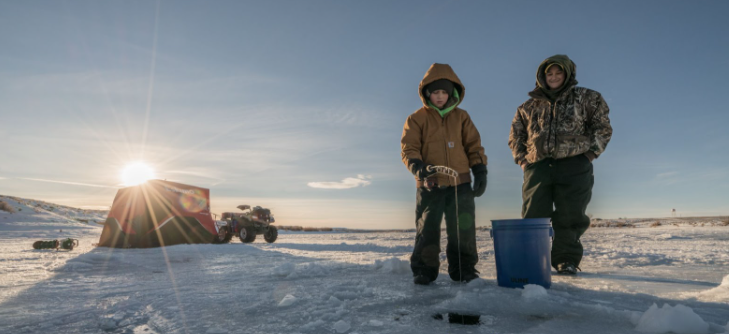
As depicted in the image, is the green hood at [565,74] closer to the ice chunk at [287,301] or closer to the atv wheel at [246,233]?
the ice chunk at [287,301]

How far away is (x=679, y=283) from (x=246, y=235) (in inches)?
466

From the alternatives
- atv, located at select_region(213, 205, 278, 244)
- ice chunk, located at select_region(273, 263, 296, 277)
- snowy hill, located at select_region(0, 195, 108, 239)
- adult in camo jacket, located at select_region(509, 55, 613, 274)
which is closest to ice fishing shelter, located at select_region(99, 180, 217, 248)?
atv, located at select_region(213, 205, 278, 244)

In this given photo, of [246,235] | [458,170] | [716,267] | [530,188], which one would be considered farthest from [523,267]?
[246,235]

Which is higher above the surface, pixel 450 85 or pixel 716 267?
pixel 450 85

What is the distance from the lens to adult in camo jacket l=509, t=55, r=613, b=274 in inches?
134

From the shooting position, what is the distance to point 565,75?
3.50 m

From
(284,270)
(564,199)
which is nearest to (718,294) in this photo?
(564,199)

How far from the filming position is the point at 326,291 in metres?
2.54

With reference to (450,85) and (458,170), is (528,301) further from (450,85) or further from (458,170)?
(450,85)

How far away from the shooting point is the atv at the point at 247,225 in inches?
486

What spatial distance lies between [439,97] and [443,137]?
1.21 ft

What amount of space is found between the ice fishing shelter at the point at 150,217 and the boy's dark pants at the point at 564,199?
363 inches

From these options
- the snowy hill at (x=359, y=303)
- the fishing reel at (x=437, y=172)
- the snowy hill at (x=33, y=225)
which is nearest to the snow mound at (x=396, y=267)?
the snowy hill at (x=359, y=303)

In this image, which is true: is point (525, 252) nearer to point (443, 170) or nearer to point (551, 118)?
point (443, 170)
